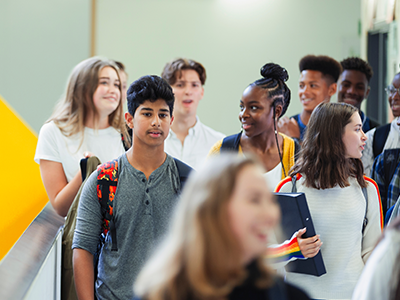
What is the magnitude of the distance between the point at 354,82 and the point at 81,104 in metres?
2.21

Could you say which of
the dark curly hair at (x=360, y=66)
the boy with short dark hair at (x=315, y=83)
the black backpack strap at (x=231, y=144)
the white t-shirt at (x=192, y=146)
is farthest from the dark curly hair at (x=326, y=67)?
the black backpack strap at (x=231, y=144)

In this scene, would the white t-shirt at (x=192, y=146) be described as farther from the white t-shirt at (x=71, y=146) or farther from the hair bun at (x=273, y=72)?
the hair bun at (x=273, y=72)

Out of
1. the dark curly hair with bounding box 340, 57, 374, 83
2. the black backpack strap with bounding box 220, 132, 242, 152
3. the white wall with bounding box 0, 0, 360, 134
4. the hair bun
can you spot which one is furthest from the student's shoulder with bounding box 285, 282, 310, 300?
the white wall with bounding box 0, 0, 360, 134

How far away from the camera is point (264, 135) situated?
2.33 m

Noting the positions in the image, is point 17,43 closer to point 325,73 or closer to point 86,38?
point 86,38

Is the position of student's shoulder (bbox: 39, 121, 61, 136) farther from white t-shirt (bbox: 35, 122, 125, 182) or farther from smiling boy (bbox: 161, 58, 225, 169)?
smiling boy (bbox: 161, 58, 225, 169)

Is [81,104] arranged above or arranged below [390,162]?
above

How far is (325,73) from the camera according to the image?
11.4 ft

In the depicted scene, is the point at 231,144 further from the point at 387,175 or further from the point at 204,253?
the point at 204,253

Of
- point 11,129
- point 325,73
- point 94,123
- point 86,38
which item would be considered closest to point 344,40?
point 325,73

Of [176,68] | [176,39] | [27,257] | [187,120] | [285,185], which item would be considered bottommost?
[27,257]

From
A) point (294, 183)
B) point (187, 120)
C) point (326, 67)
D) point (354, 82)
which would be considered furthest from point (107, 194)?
point (354, 82)

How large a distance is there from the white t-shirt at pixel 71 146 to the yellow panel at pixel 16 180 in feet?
0.37

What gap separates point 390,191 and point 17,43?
183 inches
